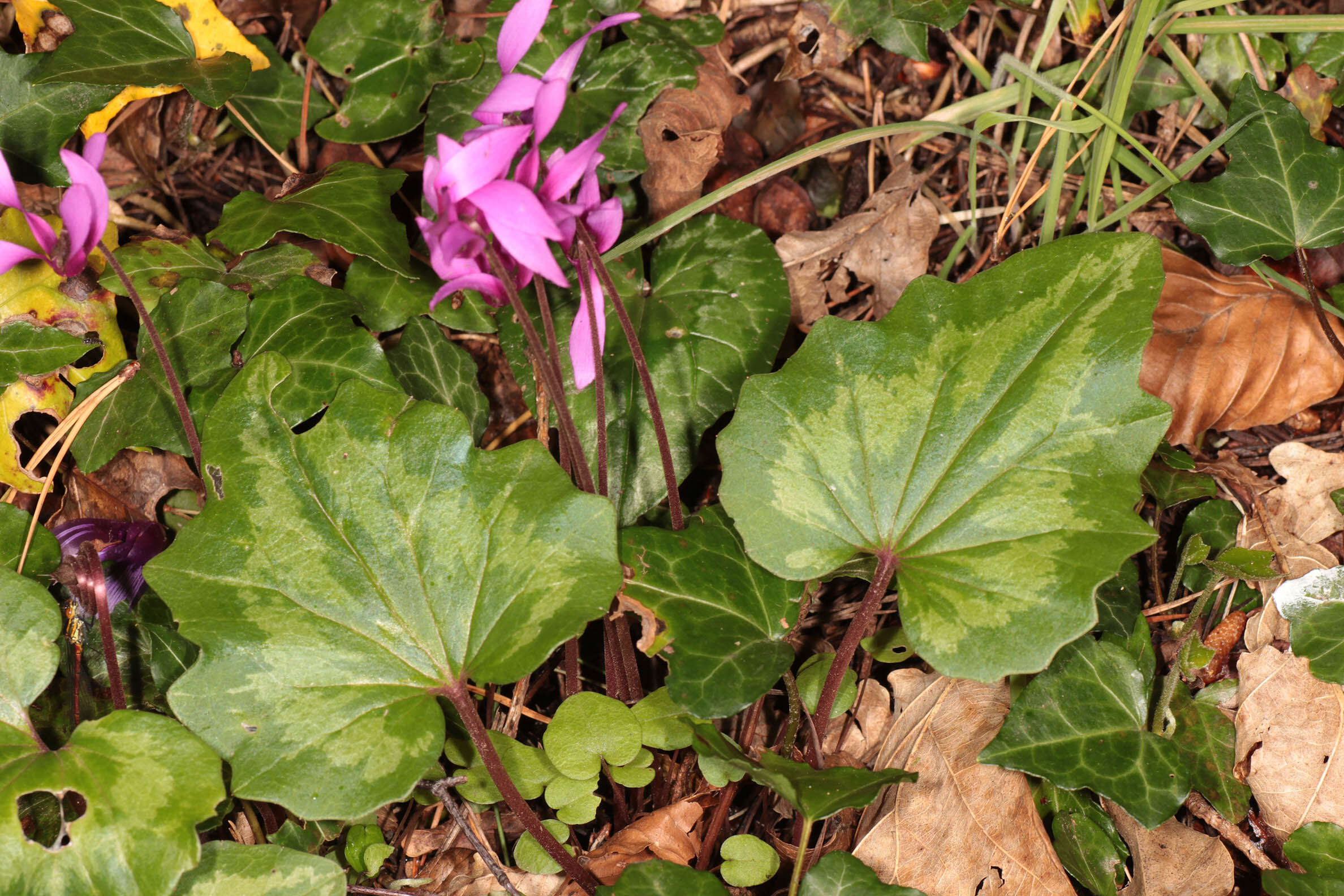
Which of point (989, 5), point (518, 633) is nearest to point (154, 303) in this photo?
point (518, 633)

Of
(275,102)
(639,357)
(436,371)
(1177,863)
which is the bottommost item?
(1177,863)

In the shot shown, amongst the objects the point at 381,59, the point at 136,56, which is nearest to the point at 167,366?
the point at 136,56

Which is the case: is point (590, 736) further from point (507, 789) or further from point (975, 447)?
point (975, 447)

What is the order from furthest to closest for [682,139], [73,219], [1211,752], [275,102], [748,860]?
[275,102]
[682,139]
[1211,752]
[748,860]
[73,219]

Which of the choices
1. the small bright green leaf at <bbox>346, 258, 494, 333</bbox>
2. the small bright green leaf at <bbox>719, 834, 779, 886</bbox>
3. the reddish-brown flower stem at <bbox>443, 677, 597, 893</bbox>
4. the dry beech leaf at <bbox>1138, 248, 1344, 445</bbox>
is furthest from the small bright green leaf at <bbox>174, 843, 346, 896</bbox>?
the dry beech leaf at <bbox>1138, 248, 1344, 445</bbox>

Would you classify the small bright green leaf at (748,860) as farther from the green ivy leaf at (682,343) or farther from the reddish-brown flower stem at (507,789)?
the green ivy leaf at (682,343)

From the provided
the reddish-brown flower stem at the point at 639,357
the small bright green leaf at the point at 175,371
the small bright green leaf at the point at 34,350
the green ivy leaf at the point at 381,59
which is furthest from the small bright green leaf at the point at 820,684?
the small bright green leaf at the point at 34,350

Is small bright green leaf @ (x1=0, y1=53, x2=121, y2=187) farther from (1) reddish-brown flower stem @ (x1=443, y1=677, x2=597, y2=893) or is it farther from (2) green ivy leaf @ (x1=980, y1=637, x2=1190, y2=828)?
(2) green ivy leaf @ (x1=980, y1=637, x2=1190, y2=828)

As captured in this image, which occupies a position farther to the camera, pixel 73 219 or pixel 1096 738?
pixel 1096 738
